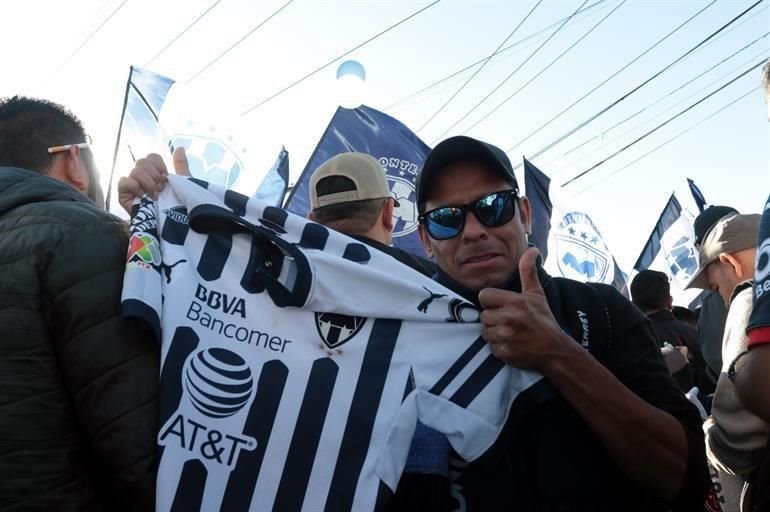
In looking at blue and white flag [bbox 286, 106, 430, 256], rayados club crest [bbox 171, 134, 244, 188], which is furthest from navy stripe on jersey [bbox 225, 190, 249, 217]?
blue and white flag [bbox 286, 106, 430, 256]

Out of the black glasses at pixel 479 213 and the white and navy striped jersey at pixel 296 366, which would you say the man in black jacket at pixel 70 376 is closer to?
the white and navy striped jersey at pixel 296 366

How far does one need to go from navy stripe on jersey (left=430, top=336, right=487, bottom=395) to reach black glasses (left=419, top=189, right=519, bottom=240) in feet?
1.14

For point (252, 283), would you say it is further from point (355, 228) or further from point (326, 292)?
point (355, 228)

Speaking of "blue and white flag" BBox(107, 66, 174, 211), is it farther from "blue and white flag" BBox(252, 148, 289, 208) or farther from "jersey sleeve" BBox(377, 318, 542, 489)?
"jersey sleeve" BBox(377, 318, 542, 489)

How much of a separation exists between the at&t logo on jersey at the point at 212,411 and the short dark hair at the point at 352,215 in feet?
3.24

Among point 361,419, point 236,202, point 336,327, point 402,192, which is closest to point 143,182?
point 236,202

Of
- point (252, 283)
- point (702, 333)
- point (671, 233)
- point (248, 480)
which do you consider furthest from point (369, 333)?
point (671, 233)

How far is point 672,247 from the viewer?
25.0 ft

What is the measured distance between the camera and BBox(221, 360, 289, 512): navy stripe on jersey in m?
1.71

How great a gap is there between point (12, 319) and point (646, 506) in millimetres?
1603

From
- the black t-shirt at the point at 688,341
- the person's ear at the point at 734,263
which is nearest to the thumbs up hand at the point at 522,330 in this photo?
the person's ear at the point at 734,263

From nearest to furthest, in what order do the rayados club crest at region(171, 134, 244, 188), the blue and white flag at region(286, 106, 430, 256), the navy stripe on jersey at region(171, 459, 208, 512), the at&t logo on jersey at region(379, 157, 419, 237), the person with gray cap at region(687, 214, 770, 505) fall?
the navy stripe on jersey at region(171, 459, 208, 512), the person with gray cap at region(687, 214, 770, 505), the rayados club crest at region(171, 134, 244, 188), the at&t logo on jersey at region(379, 157, 419, 237), the blue and white flag at region(286, 106, 430, 256)

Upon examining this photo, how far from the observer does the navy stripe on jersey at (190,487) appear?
1.65 meters

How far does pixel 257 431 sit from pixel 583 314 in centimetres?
88
